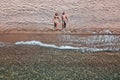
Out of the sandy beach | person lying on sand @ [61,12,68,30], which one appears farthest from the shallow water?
person lying on sand @ [61,12,68,30]

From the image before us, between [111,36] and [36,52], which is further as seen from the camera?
[111,36]

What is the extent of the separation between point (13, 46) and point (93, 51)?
1.17 feet

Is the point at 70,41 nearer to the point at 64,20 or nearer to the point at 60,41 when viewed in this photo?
the point at 60,41

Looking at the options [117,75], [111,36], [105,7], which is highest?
[105,7]

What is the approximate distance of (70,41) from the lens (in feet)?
3.56

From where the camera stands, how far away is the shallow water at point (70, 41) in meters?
1.04

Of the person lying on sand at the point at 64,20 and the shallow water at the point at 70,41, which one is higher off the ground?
the person lying on sand at the point at 64,20

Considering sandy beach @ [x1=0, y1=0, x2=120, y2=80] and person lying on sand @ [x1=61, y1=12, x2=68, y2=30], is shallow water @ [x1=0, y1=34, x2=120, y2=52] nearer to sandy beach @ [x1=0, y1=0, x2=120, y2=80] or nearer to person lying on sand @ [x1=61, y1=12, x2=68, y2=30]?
sandy beach @ [x1=0, y1=0, x2=120, y2=80]

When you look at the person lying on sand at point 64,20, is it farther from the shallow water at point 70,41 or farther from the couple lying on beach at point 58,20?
the shallow water at point 70,41

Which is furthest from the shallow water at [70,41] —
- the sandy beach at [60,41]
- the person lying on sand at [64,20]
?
the person lying on sand at [64,20]

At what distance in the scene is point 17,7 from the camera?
1354 mm

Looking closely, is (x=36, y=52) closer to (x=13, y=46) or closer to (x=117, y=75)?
(x=13, y=46)

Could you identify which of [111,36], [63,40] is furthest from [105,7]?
[63,40]

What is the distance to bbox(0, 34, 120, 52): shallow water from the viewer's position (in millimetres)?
1041
